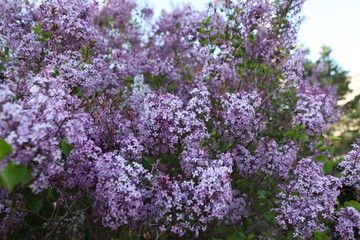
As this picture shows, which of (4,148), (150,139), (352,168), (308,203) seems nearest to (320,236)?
(308,203)

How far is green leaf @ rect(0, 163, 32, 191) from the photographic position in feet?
6.99

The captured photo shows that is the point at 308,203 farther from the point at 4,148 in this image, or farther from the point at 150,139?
the point at 4,148

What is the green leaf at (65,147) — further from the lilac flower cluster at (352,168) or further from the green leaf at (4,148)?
the lilac flower cluster at (352,168)

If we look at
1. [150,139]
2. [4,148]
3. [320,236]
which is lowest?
[4,148]

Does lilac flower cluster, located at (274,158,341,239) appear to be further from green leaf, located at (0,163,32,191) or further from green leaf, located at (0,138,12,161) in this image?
green leaf, located at (0,138,12,161)

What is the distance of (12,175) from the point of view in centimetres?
224

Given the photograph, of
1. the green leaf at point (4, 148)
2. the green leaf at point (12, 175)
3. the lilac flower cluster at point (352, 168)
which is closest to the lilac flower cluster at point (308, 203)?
the lilac flower cluster at point (352, 168)

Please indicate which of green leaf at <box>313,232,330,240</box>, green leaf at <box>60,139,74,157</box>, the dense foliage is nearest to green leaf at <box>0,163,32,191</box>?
the dense foliage

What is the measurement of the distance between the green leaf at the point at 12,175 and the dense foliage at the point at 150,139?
0.01 meters

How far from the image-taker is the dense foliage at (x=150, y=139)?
121 inches

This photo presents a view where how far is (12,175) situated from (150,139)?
83.3 inches

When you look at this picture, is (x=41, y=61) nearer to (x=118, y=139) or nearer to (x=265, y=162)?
(x=118, y=139)

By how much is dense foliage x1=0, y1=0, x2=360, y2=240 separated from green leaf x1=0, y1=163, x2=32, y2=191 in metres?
0.01

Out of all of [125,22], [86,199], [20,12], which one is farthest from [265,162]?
[125,22]
